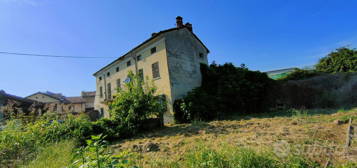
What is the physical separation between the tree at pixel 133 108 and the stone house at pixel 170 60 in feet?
4.48

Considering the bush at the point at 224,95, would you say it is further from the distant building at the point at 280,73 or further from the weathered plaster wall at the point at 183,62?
the distant building at the point at 280,73

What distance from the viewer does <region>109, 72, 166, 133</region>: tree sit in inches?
272

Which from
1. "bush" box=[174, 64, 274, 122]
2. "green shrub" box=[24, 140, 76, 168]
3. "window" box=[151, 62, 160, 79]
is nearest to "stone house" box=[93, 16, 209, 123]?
"window" box=[151, 62, 160, 79]

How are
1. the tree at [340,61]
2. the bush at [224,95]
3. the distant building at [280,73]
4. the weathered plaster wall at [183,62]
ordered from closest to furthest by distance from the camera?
the bush at [224,95] < the weathered plaster wall at [183,62] < the tree at [340,61] < the distant building at [280,73]

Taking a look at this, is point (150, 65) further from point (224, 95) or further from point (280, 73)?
point (280, 73)

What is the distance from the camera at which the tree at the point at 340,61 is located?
10570mm

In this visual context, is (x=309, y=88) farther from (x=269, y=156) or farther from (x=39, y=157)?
(x=39, y=157)

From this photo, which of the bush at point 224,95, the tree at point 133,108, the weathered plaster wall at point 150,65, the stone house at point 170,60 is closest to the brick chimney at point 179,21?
the stone house at point 170,60

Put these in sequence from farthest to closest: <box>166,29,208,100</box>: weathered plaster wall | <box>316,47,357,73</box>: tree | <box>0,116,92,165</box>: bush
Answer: <box>316,47,357,73</box>: tree
<box>166,29,208,100</box>: weathered plaster wall
<box>0,116,92,165</box>: bush

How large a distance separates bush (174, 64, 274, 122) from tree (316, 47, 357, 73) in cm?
531

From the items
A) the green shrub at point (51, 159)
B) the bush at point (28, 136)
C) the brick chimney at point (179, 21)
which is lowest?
the green shrub at point (51, 159)

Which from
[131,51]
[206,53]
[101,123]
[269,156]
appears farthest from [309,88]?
[131,51]

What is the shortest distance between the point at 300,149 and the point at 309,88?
32.6ft

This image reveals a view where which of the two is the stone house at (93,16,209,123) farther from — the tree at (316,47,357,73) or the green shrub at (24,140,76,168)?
the tree at (316,47,357,73)
